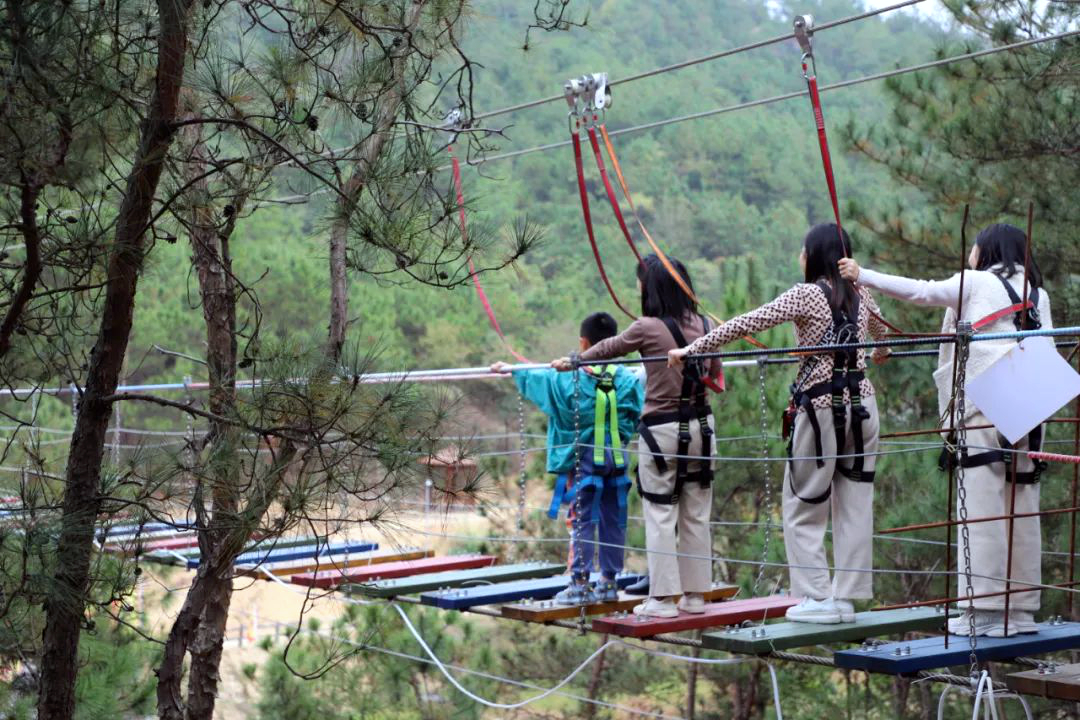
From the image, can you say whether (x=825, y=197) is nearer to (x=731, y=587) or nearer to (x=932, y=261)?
(x=932, y=261)

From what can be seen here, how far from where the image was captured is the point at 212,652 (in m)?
3.81

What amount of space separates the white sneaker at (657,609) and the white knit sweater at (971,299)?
792 mm

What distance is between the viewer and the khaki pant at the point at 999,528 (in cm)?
288

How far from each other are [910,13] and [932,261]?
30.5m

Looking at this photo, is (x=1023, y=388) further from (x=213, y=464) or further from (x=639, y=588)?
(x=213, y=464)

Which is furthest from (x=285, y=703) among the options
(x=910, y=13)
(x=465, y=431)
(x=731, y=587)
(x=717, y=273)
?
(x=910, y=13)

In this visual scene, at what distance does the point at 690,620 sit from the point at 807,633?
380 mm

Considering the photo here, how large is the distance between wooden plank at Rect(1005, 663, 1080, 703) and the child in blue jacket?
3.89ft

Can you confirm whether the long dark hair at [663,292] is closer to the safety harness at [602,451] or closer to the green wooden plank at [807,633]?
the safety harness at [602,451]

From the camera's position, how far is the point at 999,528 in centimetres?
288

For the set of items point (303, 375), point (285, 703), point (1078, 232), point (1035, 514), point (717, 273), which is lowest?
point (285, 703)

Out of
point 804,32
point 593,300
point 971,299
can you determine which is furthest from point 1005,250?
point 593,300

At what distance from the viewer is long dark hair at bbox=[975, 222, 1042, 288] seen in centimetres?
295

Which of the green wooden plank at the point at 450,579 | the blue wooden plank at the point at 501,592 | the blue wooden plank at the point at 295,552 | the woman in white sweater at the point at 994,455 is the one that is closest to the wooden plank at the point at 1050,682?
the woman in white sweater at the point at 994,455
